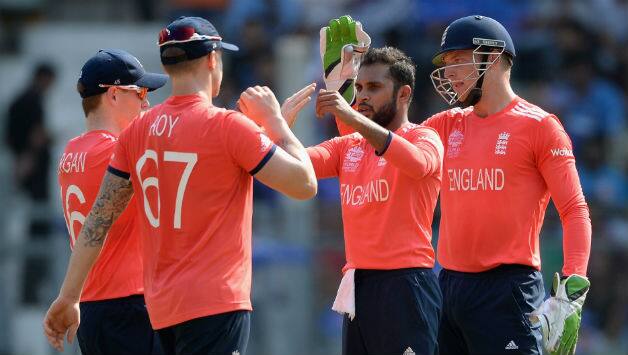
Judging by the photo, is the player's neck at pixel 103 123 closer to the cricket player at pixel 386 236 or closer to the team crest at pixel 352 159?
the cricket player at pixel 386 236

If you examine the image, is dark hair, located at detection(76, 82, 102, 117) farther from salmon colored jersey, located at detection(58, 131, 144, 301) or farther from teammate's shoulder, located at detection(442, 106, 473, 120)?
teammate's shoulder, located at detection(442, 106, 473, 120)

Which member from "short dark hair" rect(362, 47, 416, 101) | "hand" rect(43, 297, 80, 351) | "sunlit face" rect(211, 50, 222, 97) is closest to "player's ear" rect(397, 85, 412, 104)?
"short dark hair" rect(362, 47, 416, 101)

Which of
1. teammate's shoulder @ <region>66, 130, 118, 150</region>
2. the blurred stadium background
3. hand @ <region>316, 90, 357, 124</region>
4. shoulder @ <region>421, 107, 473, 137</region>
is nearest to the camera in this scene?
hand @ <region>316, 90, 357, 124</region>

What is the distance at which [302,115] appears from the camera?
11641 millimetres

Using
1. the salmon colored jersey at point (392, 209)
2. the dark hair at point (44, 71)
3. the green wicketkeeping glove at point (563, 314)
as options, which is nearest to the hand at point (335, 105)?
the salmon colored jersey at point (392, 209)

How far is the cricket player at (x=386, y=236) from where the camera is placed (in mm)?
6242

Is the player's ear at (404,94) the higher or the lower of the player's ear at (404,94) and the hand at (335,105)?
the lower

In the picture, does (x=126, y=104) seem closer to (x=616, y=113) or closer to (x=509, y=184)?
(x=509, y=184)

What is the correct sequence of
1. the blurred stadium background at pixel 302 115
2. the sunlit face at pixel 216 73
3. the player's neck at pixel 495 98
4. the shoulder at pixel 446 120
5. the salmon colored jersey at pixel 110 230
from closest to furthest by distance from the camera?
the sunlit face at pixel 216 73 → the salmon colored jersey at pixel 110 230 → the player's neck at pixel 495 98 → the shoulder at pixel 446 120 → the blurred stadium background at pixel 302 115

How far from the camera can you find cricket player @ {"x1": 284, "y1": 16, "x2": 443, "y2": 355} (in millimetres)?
6242

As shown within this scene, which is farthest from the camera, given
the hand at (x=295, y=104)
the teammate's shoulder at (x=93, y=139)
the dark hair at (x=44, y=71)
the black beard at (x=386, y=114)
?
the dark hair at (x=44, y=71)

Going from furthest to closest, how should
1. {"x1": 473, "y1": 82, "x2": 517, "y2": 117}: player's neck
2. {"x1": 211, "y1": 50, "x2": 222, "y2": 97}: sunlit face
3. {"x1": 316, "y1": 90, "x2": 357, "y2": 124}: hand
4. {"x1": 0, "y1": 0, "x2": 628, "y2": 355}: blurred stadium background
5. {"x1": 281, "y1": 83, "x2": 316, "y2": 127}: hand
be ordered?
1. {"x1": 0, "y1": 0, "x2": 628, "y2": 355}: blurred stadium background
2. {"x1": 473, "y1": 82, "x2": 517, "y2": 117}: player's neck
3. {"x1": 281, "y1": 83, "x2": 316, "y2": 127}: hand
4. {"x1": 316, "y1": 90, "x2": 357, "y2": 124}: hand
5. {"x1": 211, "y1": 50, "x2": 222, "y2": 97}: sunlit face

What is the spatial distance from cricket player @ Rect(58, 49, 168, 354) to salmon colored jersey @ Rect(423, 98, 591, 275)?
1.73 m

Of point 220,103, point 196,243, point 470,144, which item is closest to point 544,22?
point 220,103
